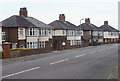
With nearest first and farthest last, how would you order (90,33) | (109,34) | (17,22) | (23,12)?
1. (17,22)
2. (23,12)
3. (90,33)
4. (109,34)

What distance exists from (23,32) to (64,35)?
68.2ft

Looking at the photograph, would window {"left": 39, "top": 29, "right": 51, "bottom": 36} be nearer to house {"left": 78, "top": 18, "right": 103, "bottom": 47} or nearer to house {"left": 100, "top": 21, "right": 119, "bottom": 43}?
house {"left": 78, "top": 18, "right": 103, "bottom": 47}

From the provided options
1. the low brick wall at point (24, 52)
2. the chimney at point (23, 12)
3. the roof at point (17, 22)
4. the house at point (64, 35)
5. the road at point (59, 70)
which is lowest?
the road at point (59, 70)

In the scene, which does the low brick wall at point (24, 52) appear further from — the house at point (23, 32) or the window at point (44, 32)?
the window at point (44, 32)

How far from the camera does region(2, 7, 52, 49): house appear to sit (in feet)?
145

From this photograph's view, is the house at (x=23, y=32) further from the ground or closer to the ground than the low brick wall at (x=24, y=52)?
further from the ground

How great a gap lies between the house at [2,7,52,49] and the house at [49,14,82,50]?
24.0ft

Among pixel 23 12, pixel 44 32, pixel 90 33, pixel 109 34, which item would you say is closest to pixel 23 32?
pixel 44 32

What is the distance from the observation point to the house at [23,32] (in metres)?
44.1

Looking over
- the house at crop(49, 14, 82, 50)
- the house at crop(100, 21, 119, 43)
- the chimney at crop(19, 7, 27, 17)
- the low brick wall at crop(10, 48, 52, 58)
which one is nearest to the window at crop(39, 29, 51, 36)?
the chimney at crop(19, 7, 27, 17)

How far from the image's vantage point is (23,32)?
45062mm

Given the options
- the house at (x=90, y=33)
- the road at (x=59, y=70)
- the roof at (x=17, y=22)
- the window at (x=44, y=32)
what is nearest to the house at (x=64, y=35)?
the window at (x=44, y=32)

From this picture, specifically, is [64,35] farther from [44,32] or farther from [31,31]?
[31,31]

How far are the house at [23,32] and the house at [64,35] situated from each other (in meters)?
7.31
